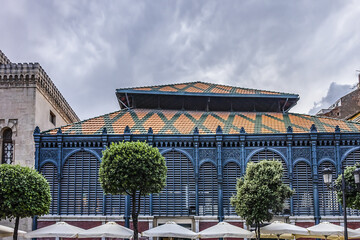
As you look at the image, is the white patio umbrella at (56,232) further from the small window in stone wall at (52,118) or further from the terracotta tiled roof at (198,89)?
the small window in stone wall at (52,118)

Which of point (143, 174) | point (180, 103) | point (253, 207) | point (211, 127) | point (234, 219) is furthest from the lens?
point (180, 103)

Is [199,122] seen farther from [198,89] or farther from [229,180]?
[229,180]

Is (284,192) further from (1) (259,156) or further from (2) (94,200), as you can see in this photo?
(2) (94,200)

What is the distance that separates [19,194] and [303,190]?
1742 centimetres

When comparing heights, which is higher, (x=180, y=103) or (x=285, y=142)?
(x=180, y=103)

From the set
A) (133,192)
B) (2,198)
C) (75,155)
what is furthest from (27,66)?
(133,192)

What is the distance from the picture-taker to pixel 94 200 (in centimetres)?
2906

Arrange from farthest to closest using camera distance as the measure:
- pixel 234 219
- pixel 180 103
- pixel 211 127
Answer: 1. pixel 180 103
2. pixel 211 127
3. pixel 234 219

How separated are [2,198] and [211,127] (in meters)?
14.4

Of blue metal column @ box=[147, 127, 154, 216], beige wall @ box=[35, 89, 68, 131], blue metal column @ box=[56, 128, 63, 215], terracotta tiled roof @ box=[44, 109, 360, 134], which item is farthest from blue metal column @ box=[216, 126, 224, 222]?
beige wall @ box=[35, 89, 68, 131]

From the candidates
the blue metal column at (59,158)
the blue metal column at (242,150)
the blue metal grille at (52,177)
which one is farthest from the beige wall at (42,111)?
the blue metal column at (242,150)

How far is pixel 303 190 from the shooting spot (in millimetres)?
29047

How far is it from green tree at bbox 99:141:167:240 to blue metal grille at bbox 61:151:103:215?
6185mm

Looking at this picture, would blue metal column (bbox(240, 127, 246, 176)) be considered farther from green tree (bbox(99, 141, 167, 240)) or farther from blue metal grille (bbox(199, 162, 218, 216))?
green tree (bbox(99, 141, 167, 240))
